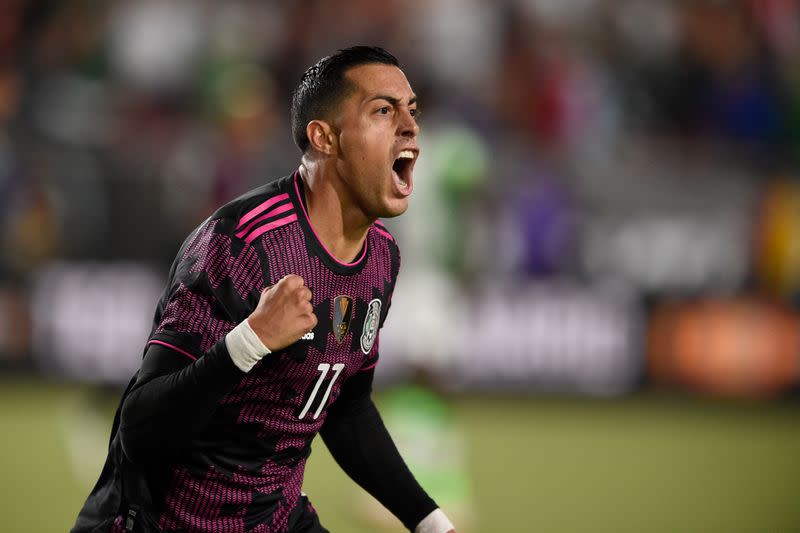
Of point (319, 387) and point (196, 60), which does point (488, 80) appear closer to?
point (196, 60)

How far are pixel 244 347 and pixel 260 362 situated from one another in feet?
0.90

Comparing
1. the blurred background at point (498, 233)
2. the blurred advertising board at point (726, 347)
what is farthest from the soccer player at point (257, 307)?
the blurred advertising board at point (726, 347)

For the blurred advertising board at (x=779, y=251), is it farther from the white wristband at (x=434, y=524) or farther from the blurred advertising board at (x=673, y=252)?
the white wristband at (x=434, y=524)

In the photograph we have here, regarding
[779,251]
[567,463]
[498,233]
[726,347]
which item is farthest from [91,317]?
[779,251]

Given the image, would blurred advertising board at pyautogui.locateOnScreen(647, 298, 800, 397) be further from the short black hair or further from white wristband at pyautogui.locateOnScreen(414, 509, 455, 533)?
the short black hair

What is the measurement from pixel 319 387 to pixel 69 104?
8.66 meters

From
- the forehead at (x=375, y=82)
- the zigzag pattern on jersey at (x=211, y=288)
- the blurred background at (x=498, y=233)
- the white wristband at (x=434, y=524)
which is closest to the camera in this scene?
the zigzag pattern on jersey at (x=211, y=288)

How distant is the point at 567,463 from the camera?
837cm

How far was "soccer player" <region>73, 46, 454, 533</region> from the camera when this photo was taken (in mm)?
3064

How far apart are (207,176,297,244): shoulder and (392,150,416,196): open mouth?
0.30 m

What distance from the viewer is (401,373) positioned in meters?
9.62

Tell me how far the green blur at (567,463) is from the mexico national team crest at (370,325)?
341 centimetres

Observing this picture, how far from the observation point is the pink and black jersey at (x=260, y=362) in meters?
3.09

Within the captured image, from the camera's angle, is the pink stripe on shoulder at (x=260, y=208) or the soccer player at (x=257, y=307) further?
the pink stripe on shoulder at (x=260, y=208)
